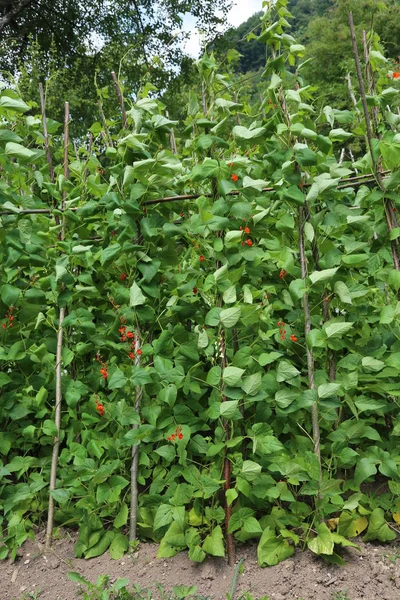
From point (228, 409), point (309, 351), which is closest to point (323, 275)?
point (309, 351)

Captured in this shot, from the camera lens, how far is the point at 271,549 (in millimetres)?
2270

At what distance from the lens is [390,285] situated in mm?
2348

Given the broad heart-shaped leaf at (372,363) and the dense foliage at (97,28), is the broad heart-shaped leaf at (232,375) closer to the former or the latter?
the broad heart-shaped leaf at (372,363)

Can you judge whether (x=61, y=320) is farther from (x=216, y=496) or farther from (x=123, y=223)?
(x=216, y=496)

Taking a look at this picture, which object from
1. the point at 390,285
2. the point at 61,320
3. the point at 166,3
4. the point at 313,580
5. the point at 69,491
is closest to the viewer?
the point at 313,580

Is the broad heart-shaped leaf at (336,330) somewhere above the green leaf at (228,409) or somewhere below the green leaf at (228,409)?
above

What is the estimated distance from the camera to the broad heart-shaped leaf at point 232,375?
2217 mm

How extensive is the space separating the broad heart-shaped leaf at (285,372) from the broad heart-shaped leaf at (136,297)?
682 millimetres

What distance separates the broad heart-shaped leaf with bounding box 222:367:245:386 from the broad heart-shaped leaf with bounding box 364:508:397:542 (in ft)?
2.85

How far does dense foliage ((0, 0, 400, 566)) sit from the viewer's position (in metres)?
2.28

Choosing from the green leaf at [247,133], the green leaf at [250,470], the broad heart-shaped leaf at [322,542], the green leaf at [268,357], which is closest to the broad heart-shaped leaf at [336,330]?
the green leaf at [268,357]

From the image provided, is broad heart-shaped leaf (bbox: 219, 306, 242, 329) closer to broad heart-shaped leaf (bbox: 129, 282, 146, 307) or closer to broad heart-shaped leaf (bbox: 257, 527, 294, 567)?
broad heart-shaped leaf (bbox: 129, 282, 146, 307)

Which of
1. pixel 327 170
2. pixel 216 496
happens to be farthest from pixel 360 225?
pixel 216 496

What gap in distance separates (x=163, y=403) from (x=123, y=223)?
0.87 meters
